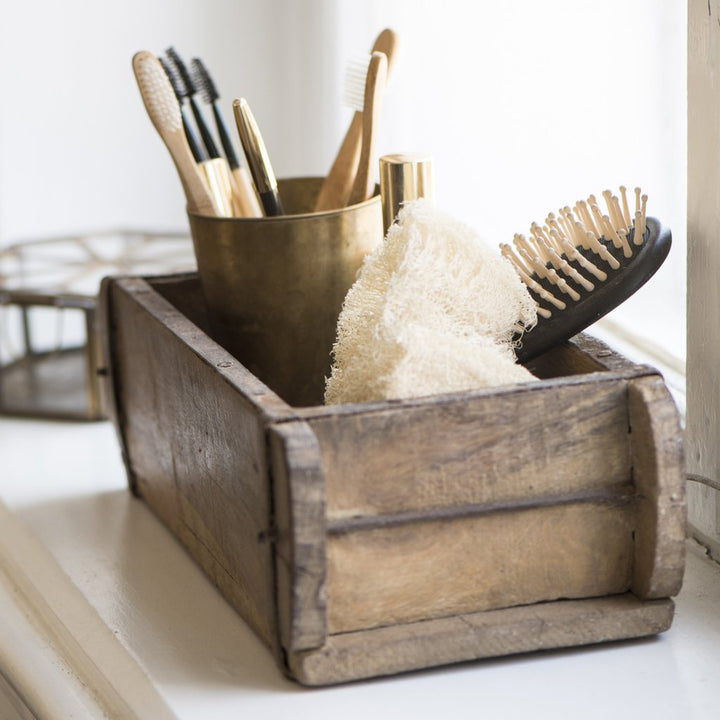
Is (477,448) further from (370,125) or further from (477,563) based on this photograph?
(370,125)

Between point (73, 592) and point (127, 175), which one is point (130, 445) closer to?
point (73, 592)

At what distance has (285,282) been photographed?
1.82ft

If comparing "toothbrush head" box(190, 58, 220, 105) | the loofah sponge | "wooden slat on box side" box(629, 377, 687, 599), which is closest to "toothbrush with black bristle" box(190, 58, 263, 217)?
"toothbrush head" box(190, 58, 220, 105)

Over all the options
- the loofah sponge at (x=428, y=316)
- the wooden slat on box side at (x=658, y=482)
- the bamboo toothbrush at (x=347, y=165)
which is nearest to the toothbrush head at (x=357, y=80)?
the bamboo toothbrush at (x=347, y=165)

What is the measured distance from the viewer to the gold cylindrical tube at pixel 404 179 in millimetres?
556

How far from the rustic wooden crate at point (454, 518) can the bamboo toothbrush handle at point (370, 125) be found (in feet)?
0.49

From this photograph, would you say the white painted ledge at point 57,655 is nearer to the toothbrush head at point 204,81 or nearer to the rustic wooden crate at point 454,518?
the rustic wooden crate at point 454,518

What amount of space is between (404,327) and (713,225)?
149mm

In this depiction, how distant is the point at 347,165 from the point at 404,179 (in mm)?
69

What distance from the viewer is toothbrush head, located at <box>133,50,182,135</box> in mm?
565

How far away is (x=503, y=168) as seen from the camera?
0.81m

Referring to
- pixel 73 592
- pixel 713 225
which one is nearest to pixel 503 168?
pixel 713 225

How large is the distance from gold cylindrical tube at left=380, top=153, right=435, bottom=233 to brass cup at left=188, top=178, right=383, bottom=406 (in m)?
0.01

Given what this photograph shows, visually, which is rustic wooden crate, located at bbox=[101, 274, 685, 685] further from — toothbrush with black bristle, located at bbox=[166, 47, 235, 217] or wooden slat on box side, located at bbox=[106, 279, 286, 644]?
toothbrush with black bristle, located at bbox=[166, 47, 235, 217]
